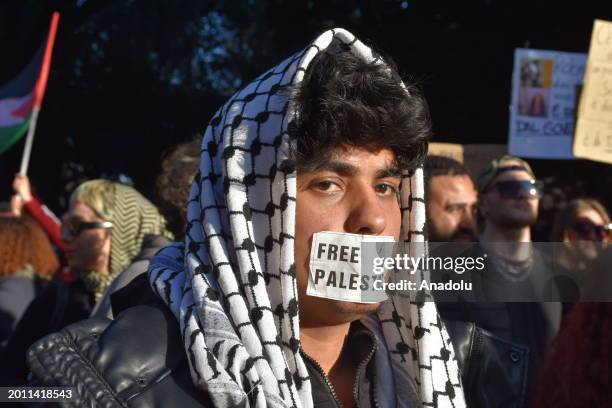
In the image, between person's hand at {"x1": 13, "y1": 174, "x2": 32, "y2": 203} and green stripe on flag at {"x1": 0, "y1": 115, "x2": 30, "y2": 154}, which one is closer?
person's hand at {"x1": 13, "y1": 174, "x2": 32, "y2": 203}

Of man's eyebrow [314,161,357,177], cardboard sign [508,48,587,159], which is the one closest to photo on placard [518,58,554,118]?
cardboard sign [508,48,587,159]

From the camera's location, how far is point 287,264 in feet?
6.12

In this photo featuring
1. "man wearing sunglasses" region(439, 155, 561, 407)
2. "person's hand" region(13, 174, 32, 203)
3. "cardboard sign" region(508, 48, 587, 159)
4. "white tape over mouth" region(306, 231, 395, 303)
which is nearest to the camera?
"white tape over mouth" region(306, 231, 395, 303)

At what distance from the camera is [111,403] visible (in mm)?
1674

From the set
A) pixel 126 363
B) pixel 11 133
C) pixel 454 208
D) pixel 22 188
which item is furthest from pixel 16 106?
pixel 126 363

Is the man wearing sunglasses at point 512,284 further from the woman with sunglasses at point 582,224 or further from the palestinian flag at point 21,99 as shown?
the palestinian flag at point 21,99

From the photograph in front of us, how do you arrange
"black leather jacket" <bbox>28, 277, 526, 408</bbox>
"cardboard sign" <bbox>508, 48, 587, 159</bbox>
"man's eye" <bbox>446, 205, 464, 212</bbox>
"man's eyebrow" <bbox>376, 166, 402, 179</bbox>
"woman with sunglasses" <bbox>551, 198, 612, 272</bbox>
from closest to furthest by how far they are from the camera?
"black leather jacket" <bbox>28, 277, 526, 408</bbox> → "man's eyebrow" <bbox>376, 166, 402, 179</bbox> → "man's eye" <bbox>446, 205, 464, 212</bbox> → "woman with sunglasses" <bbox>551, 198, 612, 272</bbox> → "cardboard sign" <bbox>508, 48, 587, 159</bbox>

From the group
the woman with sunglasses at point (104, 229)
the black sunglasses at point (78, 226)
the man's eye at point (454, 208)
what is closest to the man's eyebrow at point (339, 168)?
the woman with sunglasses at point (104, 229)

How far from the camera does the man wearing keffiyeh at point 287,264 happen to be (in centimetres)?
176

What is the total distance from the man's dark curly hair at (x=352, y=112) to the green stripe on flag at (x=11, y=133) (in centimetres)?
392

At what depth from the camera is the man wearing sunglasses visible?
7.32 ft

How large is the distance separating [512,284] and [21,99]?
398 centimetres

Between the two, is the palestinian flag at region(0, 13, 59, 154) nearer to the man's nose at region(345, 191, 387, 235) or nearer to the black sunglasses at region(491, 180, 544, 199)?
the black sunglasses at region(491, 180, 544, 199)

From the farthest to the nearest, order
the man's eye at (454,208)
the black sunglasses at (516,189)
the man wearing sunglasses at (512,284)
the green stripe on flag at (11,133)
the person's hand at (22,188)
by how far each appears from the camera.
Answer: the green stripe on flag at (11,133) < the person's hand at (22,188) < the man's eye at (454,208) < the black sunglasses at (516,189) < the man wearing sunglasses at (512,284)
